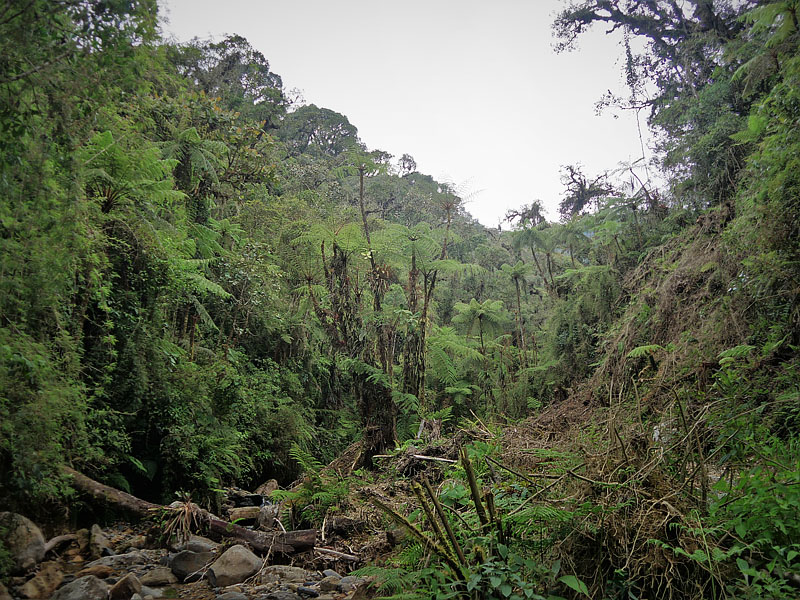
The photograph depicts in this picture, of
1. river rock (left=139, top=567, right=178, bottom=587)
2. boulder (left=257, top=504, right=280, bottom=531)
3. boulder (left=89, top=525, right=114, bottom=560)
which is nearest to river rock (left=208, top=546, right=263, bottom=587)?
river rock (left=139, top=567, right=178, bottom=587)

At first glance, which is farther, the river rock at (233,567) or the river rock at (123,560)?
the river rock at (123,560)

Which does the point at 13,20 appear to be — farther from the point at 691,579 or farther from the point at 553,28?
the point at 553,28

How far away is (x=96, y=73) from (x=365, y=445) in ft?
16.2

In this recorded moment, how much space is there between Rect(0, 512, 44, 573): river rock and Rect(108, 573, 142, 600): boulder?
68cm

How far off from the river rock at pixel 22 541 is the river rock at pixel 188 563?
0.90 m

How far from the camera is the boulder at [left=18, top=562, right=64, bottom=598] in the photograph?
2.87 metres

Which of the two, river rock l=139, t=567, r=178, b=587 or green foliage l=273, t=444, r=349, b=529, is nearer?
river rock l=139, t=567, r=178, b=587

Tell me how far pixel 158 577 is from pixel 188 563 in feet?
0.70

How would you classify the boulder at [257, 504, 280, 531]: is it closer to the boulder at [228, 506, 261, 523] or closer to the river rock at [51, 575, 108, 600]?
the boulder at [228, 506, 261, 523]

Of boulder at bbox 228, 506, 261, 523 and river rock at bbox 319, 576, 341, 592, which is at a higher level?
boulder at bbox 228, 506, 261, 523

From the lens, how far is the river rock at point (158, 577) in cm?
330

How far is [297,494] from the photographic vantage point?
4.21 meters

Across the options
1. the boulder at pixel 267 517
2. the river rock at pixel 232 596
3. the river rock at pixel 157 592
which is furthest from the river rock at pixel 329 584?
the boulder at pixel 267 517

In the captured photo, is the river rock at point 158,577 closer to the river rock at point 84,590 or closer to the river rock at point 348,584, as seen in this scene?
the river rock at point 84,590
